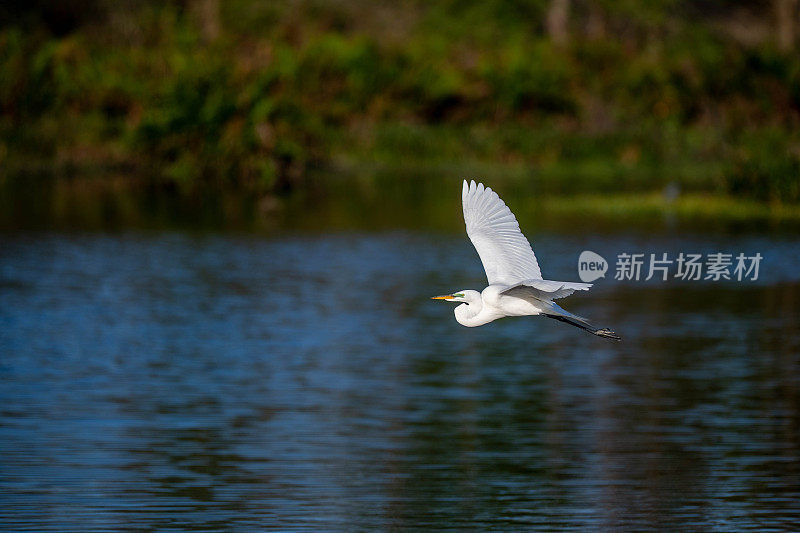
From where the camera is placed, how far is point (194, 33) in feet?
160

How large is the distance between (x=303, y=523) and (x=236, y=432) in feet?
10.8

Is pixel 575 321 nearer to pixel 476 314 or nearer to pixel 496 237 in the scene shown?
pixel 476 314

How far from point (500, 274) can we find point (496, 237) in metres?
0.37

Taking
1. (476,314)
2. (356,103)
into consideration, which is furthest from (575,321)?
(356,103)

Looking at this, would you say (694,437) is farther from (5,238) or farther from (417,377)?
(5,238)

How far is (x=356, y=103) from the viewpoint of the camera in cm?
5278

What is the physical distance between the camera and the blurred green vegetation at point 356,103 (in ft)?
144

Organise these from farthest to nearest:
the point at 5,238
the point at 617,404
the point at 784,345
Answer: the point at 5,238
the point at 784,345
the point at 617,404

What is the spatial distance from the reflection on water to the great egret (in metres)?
1.94

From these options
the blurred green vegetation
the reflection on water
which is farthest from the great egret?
the blurred green vegetation

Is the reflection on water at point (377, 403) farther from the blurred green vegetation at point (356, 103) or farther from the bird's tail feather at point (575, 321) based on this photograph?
the blurred green vegetation at point (356, 103)

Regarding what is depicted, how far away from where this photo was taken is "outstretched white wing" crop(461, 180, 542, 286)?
11180 mm

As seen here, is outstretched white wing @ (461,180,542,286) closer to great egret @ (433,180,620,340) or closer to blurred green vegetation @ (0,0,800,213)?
great egret @ (433,180,620,340)

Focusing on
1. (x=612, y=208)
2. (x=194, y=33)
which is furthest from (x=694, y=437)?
(x=194, y=33)
